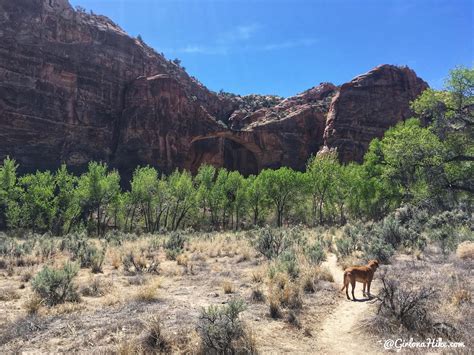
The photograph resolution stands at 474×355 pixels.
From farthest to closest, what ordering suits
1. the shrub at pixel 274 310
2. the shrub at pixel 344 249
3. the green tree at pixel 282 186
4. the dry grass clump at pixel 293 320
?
1. the green tree at pixel 282 186
2. the shrub at pixel 344 249
3. the shrub at pixel 274 310
4. the dry grass clump at pixel 293 320

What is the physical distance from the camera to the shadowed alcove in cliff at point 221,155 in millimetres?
73312

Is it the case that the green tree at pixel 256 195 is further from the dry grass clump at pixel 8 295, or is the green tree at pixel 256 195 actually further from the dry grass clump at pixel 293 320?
the dry grass clump at pixel 293 320

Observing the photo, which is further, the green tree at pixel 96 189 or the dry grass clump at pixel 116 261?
the green tree at pixel 96 189

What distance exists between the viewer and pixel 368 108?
74250 mm

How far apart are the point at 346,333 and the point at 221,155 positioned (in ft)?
230

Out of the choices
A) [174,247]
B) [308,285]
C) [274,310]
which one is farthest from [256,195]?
[274,310]

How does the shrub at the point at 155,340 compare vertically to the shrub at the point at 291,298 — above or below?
below

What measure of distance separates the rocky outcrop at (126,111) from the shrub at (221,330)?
58489 millimetres

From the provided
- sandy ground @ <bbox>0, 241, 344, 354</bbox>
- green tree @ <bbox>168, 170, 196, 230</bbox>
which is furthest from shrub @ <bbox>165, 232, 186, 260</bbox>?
green tree @ <bbox>168, 170, 196, 230</bbox>

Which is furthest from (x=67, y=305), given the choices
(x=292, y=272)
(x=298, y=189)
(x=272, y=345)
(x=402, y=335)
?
(x=298, y=189)

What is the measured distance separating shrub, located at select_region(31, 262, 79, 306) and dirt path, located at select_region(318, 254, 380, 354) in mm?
5854

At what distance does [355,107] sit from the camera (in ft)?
242

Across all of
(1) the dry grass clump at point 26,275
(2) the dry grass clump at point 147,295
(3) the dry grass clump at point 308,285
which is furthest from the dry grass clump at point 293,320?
(1) the dry grass clump at point 26,275

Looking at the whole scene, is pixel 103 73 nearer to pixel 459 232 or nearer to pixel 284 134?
pixel 284 134
